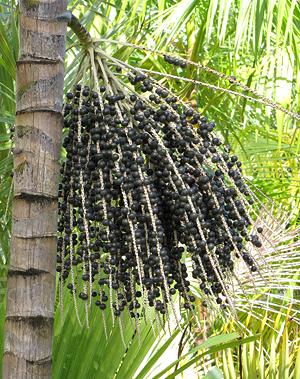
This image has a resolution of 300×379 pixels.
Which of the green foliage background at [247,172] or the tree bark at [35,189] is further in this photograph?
the green foliage background at [247,172]

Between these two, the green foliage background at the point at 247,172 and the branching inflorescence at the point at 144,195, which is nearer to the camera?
the branching inflorescence at the point at 144,195

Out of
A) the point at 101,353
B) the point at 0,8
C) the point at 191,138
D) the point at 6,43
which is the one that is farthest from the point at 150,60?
the point at 191,138

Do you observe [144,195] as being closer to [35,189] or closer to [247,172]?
[35,189]

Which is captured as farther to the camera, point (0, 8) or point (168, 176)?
point (0, 8)

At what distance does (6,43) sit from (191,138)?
34.3 inches

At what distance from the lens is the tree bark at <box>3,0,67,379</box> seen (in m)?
1.14

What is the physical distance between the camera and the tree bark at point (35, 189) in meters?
1.14

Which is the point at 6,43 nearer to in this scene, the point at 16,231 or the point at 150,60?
the point at 16,231

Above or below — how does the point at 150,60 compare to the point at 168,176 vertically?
above

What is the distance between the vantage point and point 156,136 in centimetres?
113

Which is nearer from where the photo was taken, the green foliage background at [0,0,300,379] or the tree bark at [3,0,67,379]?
the tree bark at [3,0,67,379]

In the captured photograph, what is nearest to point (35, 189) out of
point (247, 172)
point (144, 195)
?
point (144, 195)

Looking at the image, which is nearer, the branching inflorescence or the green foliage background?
the branching inflorescence

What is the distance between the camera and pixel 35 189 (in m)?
1.14
